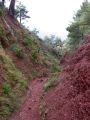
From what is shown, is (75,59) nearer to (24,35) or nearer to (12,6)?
(24,35)

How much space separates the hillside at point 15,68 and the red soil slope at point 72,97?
5.25 feet

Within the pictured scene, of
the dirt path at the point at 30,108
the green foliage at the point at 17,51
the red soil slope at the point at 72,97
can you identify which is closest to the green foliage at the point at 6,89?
the dirt path at the point at 30,108

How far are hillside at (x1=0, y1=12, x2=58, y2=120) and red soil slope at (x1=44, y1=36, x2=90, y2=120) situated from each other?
160 cm

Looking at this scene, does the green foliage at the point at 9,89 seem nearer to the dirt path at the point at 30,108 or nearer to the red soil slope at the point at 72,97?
the dirt path at the point at 30,108

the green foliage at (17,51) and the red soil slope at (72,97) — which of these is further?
the green foliage at (17,51)

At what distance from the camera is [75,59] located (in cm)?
1368

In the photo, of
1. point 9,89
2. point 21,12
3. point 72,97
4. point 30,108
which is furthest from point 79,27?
point 72,97

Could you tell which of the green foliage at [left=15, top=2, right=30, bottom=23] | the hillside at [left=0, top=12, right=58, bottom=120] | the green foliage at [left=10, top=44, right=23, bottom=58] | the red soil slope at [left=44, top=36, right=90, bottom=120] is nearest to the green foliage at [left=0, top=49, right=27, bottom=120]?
the hillside at [left=0, top=12, right=58, bottom=120]

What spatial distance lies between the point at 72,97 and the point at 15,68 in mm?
7913

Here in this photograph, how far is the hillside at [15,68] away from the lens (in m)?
13.1

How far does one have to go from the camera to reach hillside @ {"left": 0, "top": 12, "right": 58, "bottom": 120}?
13070 millimetres

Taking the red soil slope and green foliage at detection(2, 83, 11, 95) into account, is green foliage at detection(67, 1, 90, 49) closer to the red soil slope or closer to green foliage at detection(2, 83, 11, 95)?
green foliage at detection(2, 83, 11, 95)

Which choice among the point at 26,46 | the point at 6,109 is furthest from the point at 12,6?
the point at 6,109

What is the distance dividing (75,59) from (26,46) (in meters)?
9.93
